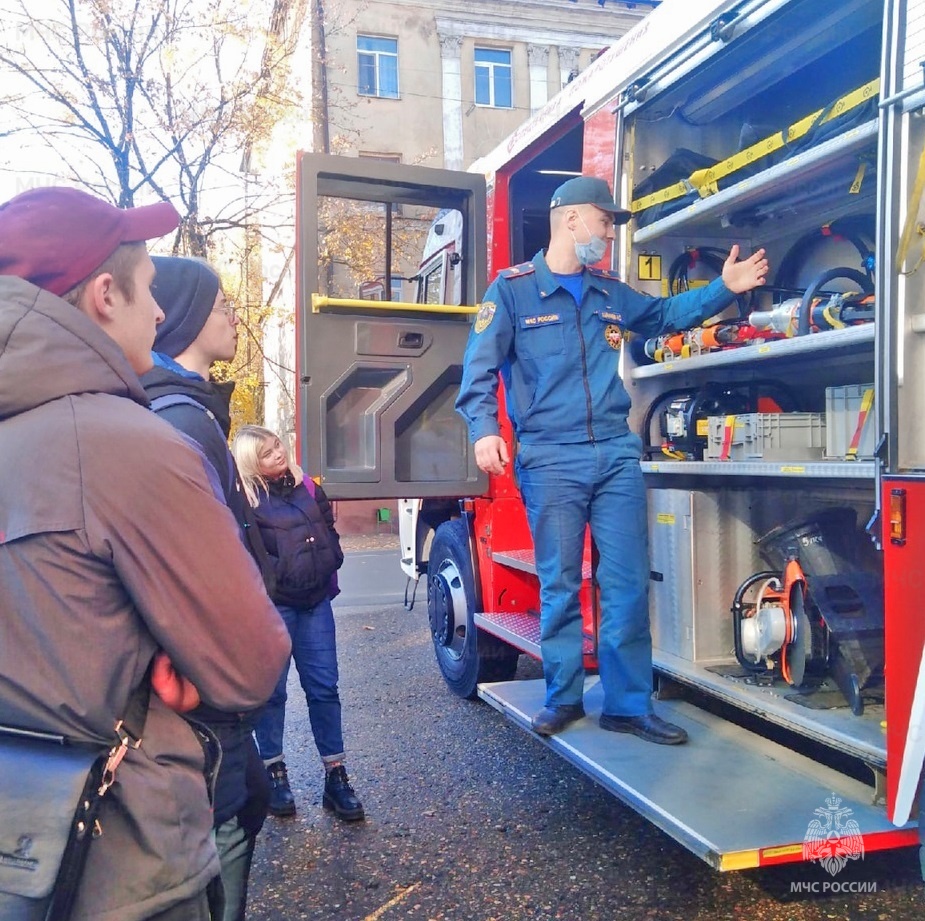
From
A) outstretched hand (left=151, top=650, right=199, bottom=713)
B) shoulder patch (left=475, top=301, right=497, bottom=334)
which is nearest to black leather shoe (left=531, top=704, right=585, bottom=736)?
shoulder patch (left=475, top=301, right=497, bottom=334)

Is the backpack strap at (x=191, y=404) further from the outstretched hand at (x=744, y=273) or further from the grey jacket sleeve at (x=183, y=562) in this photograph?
the outstretched hand at (x=744, y=273)

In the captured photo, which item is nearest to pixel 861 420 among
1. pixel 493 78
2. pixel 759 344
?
pixel 759 344

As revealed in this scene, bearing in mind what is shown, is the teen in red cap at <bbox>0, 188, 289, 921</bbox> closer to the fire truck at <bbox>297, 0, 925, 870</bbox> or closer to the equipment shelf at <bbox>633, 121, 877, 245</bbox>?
the fire truck at <bbox>297, 0, 925, 870</bbox>

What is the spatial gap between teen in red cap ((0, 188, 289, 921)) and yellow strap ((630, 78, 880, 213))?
2.35 metres

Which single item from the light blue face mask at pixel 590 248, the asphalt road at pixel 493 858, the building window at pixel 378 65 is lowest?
the asphalt road at pixel 493 858

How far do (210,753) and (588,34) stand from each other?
2639 centimetres

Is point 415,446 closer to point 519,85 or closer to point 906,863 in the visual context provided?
point 906,863

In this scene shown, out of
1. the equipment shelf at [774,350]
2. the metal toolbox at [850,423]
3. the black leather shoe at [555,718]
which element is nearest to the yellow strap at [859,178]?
the equipment shelf at [774,350]

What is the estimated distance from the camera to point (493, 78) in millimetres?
24078

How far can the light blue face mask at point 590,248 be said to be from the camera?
345 centimetres

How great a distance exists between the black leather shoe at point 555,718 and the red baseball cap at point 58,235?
243 centimetres

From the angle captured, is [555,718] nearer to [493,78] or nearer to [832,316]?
[832,316]

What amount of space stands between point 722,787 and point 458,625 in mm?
2659

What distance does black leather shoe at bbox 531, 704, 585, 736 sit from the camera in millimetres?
3330
